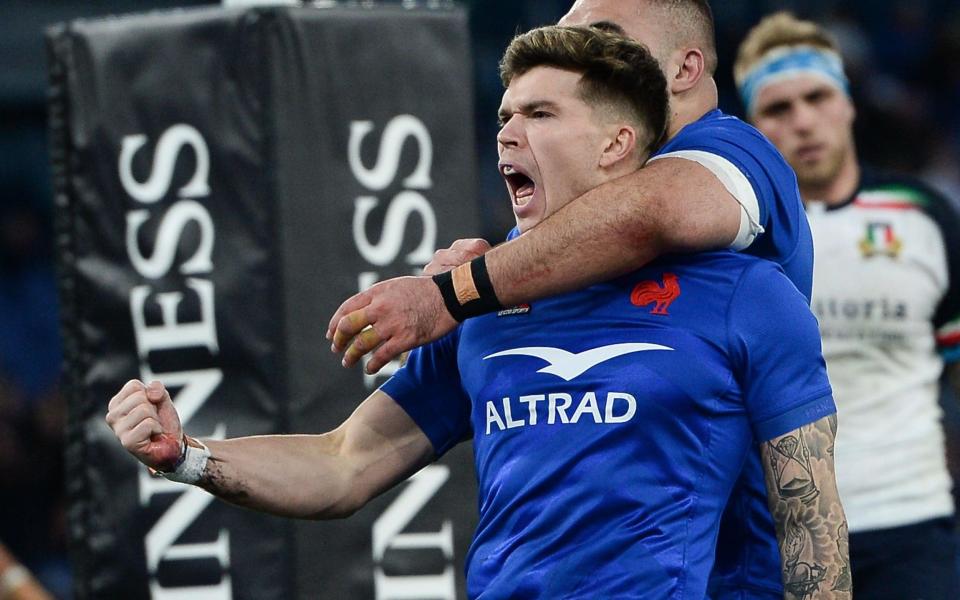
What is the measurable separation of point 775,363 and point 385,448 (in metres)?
0.88

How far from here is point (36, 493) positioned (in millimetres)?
8422

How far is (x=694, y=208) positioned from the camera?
2709 mm

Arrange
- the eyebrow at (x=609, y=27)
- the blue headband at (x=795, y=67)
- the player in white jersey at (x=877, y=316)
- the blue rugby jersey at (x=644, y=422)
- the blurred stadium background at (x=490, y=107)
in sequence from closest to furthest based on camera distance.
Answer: the blue rugby jersey at (x=644, y=422) < the eyebrow at (x=609, y=27) < the player in white jersey at (x=877, y=316) < the blue headband at (x=795, y=67) < the blurred stadium background at (x=490, y=107)

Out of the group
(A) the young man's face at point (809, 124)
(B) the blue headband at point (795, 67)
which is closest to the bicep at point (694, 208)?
(A) the young man's face at point (809, 124)

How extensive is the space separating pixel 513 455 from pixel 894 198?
262 centimetres

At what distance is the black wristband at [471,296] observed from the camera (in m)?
2.74

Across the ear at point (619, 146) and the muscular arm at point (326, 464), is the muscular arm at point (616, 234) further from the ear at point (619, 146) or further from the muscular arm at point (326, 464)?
the muscular arm at point (326, 464)

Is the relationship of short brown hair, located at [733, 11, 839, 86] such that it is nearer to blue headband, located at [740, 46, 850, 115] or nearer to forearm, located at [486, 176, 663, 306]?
blue headband, located at [740, 46, 850, 115]

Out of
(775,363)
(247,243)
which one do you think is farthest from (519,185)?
(247,243)

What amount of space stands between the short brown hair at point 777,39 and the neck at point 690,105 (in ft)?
6.44

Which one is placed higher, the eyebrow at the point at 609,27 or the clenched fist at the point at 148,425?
→ the eyebrow at the point at 609,27

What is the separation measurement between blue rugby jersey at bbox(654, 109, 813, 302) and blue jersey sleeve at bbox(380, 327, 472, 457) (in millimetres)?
603

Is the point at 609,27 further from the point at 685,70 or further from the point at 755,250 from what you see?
the point at 755,250

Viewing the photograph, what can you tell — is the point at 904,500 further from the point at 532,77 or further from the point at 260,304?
the point at 532,77
